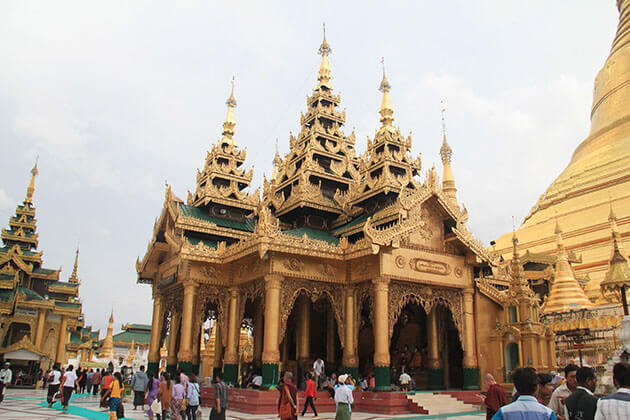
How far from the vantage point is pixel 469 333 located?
1828 centimetres

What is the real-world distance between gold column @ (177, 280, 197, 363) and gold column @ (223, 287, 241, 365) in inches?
51.1

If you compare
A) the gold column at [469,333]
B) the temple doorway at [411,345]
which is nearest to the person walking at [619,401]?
the gold column at [469,333]

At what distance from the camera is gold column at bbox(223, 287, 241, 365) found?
18.8 m

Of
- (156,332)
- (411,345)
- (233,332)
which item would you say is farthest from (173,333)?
(411,345)

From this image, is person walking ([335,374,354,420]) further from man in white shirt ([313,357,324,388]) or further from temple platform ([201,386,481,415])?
man in white shirt ([313,357,324,388])

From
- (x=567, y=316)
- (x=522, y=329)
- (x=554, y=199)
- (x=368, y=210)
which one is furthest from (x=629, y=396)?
(x=554, y=199)

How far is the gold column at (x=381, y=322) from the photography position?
642 inches

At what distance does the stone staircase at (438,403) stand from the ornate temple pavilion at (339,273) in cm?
105

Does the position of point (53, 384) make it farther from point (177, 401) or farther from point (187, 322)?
point (177, 401)

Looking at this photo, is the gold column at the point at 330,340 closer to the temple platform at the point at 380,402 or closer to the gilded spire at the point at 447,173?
the temple platform at the point at 380,402

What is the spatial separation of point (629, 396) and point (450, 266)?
48.7ft

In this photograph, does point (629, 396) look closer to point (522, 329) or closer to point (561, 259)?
point (522, 329)

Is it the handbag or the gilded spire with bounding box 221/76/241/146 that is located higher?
the gilded spire with bounding box 221/76/241/146

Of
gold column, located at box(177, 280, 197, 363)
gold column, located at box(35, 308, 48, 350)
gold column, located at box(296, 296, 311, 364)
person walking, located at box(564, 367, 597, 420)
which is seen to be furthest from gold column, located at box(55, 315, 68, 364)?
person walking, located at box(564, 367, 597, 420)
